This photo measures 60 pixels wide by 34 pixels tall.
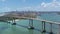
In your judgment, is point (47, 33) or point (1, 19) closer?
point (47, 33)

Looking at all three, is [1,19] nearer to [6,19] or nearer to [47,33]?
[6,19]

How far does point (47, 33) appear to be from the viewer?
27.5 metres

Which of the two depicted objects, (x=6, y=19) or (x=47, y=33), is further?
(x=6, y=19)

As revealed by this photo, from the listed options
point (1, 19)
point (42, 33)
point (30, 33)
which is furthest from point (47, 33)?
point (1, 19)

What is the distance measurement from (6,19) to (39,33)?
34.5 meters

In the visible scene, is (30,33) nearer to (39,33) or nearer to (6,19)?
(39,33)

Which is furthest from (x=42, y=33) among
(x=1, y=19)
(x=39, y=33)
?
(x=1, y=19)

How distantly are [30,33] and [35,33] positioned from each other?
1.21 metres

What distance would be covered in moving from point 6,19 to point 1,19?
2.05 meters

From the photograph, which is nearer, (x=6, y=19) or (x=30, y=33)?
(x=30, y=33)

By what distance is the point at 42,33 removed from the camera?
28.2 m

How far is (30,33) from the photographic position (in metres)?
28.9

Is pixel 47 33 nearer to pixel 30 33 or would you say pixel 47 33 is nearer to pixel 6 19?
pixel 30 33

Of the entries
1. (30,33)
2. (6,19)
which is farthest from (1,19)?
(30,33)
